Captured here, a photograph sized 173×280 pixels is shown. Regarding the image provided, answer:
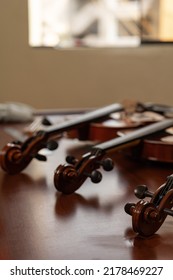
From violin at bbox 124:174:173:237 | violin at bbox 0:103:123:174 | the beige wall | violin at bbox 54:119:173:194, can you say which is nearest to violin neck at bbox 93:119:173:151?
violin at bbox 54:119:173:194

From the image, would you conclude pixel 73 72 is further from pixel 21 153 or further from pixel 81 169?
pixel 81 169

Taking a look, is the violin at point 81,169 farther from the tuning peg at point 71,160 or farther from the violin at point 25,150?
the violin at point 25,150

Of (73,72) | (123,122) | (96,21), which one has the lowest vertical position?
(73,72)

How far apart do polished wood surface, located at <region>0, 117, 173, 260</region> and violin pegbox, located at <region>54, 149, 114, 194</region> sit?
0.06 ft

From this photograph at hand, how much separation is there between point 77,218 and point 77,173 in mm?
144

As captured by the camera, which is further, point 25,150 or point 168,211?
point 25,150

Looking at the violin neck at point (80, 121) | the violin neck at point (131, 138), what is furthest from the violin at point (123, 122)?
the violin neck at point (131, 138)

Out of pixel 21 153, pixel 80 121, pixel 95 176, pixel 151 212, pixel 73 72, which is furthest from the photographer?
pixel 73 72

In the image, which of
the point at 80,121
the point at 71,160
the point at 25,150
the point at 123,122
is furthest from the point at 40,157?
the point at 123,122

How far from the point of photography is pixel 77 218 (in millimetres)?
870

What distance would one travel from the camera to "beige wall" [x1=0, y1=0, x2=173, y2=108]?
13.6 ft

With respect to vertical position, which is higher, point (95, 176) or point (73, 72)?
point (95, 176)
